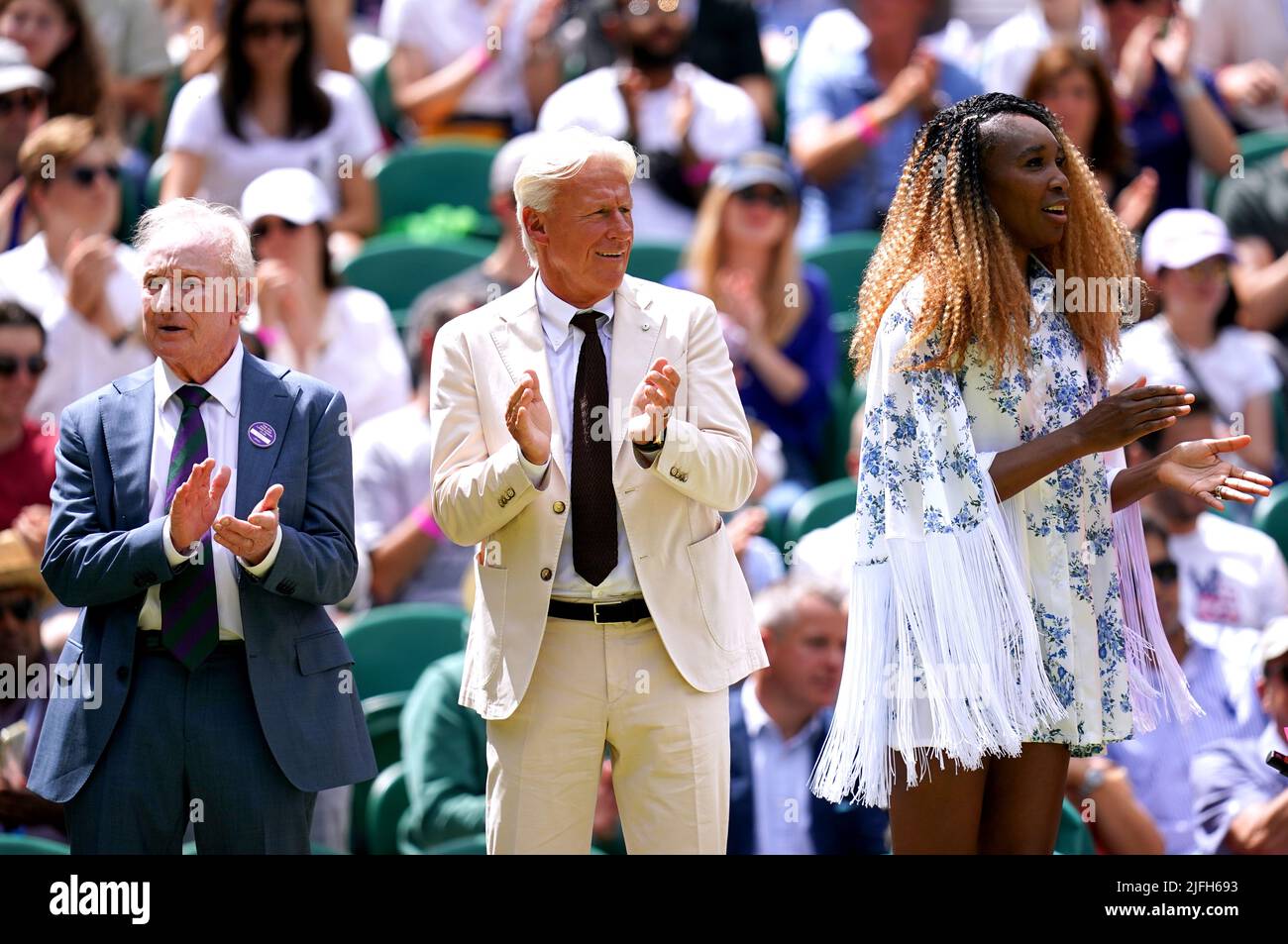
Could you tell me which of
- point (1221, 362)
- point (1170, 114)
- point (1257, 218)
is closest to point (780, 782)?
point (1221, 362)

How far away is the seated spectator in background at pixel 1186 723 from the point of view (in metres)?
5.11

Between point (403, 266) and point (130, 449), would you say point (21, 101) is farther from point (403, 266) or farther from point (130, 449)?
point (130, 449)

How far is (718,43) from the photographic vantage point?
24.3 feet

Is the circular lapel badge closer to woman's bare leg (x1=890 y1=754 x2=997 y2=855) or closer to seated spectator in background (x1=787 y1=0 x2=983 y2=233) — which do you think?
woman's bare leg (x1=890 y1=754 x2=997 y2=855)

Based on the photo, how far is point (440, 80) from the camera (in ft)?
25.0

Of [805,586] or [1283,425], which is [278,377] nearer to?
[805,586]

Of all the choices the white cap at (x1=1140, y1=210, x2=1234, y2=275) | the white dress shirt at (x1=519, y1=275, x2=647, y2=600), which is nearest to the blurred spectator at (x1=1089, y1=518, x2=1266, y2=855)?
the white cap at (x1=1140, y1=210, x2=1234, y2=275)

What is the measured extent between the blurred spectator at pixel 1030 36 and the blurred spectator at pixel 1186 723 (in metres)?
2.45

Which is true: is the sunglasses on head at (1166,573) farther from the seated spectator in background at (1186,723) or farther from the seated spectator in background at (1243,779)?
the seated spectator in background at (1243,779)

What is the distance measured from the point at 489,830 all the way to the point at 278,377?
98 centimetres

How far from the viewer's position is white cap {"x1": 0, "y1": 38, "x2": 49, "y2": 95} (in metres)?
6.71

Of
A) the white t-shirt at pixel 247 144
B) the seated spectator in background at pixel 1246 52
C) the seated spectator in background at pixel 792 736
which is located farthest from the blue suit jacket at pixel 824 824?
the seated spectator in background at pixel 1246 52

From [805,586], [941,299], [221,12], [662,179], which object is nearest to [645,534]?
[941,299]
